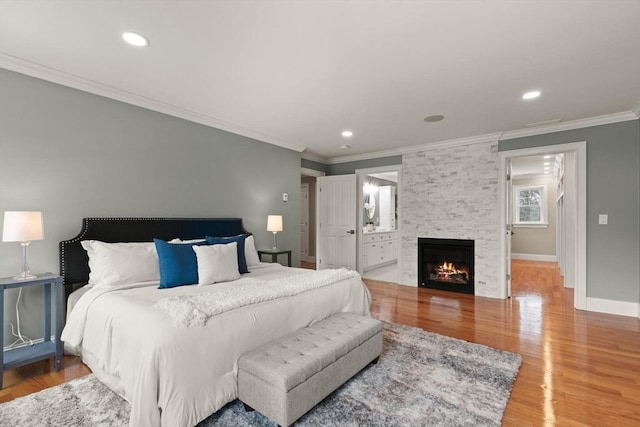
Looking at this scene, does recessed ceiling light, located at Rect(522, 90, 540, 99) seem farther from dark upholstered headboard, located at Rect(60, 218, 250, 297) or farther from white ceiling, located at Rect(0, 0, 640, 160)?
dark upholstered headboard, located at Rect(60, 218, 250, 297)

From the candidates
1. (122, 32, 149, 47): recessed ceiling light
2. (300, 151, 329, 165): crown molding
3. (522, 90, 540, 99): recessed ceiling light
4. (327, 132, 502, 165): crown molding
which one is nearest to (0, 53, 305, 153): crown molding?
(122, 32, 149, 47): recessed ceiling light

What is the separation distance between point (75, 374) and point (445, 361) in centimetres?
301

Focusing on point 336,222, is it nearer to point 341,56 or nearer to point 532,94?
point 532,94

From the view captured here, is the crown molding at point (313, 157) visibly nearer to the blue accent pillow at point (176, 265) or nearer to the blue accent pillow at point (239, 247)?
the blue accent pillow at point (239, 247)

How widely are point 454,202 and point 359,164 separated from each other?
206cm

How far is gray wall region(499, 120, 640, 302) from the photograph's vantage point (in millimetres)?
3846

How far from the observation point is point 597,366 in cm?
256

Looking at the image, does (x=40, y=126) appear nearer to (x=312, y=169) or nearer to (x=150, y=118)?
(x=150, y=118)

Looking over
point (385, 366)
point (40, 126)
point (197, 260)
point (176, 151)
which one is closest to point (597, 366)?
point (385, 366)

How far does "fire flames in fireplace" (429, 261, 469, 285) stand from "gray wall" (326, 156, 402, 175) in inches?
80.8

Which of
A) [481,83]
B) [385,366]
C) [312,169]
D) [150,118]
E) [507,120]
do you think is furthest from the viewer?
[312,169]

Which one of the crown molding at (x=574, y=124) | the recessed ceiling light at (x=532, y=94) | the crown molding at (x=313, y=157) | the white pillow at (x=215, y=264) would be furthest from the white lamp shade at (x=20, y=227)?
the crown molding at (x=574, y=124)

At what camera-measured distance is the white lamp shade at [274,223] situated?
4.62 m

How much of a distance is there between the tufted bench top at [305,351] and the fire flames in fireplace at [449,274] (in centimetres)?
328
